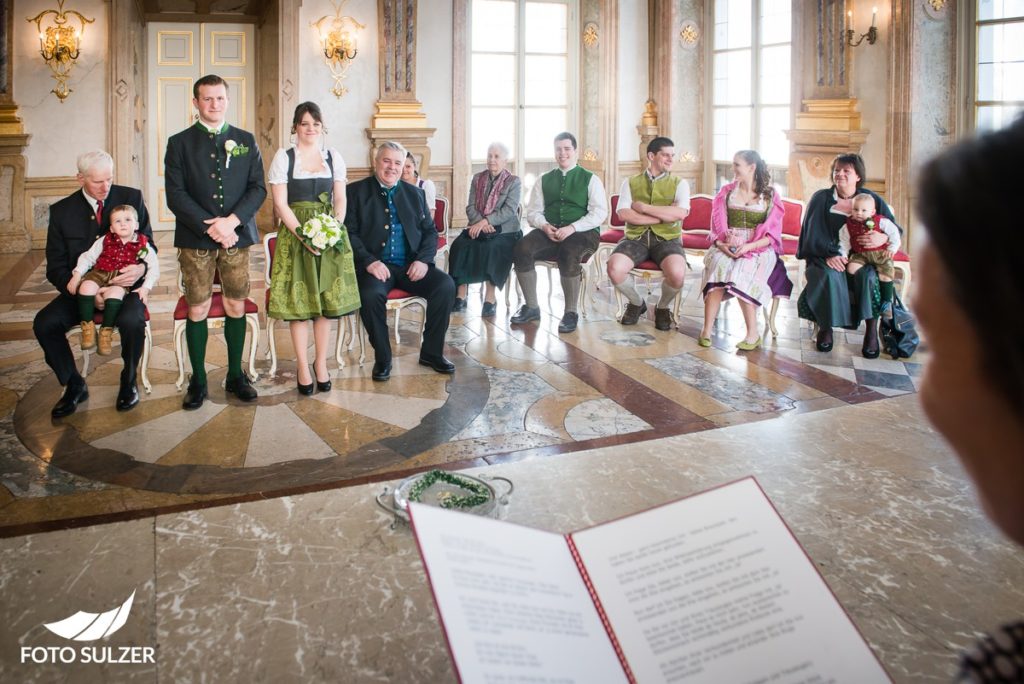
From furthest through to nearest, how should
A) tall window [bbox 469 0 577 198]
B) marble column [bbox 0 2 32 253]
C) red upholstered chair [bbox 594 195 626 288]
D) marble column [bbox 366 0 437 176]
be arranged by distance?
1. tall window [bbox 469 0 577 198]
2. marble column [bbox 366 0 437 176]
3. marble column [bbox 0 2 32 253]
4. red upholstered chair [bbox 594 195 626 288]

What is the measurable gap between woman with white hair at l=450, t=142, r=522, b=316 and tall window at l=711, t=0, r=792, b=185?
396 centimetres

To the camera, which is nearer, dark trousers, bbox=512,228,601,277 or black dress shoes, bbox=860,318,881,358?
black dress shoes, bbox=860,318,881,358

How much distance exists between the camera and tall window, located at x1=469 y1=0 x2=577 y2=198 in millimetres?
10703

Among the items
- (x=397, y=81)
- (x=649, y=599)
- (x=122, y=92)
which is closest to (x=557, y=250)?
(x=397, y=81)

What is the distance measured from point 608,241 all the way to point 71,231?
13.5 ft

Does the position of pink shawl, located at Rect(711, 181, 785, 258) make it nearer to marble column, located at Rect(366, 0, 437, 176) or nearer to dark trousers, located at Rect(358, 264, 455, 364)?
dark trousers, located at Rect(358, 264, 455, 364)

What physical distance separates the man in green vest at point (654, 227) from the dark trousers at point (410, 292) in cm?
148

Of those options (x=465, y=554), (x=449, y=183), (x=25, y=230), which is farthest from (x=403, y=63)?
(x=465, y=554)

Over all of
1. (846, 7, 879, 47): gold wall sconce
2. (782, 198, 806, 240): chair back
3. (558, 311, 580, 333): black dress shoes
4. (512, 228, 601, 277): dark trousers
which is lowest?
(558, 311, 580, 333): black dress shoes

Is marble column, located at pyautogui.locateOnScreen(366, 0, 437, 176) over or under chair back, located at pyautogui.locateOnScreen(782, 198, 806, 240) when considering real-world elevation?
over

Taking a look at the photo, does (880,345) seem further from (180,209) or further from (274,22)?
(274,22)

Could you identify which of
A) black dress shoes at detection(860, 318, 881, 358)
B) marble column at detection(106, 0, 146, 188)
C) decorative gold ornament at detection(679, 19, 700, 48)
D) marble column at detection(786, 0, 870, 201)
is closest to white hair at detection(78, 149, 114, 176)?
black dress shoes at detection(860, 318, 881, 358)

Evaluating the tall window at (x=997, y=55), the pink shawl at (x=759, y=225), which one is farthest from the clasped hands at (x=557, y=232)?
the tall window at (x=997, y=55)

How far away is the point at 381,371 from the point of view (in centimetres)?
466
